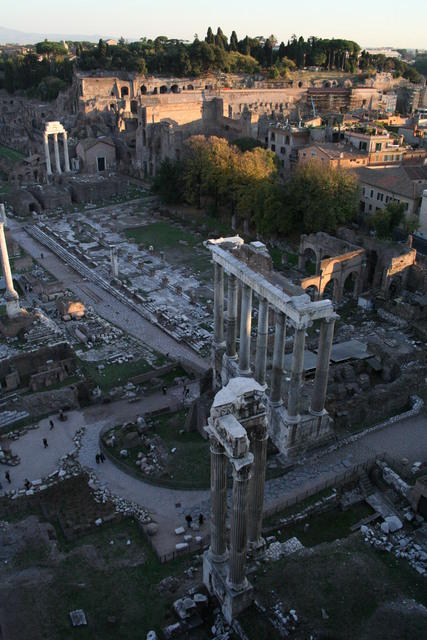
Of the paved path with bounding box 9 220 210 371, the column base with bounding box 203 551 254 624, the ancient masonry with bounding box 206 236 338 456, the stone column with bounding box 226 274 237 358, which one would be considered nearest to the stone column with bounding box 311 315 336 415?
the ancient masonry with bounding box 206 236 338 456

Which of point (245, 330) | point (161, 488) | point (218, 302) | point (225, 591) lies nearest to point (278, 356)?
point (245, 330)

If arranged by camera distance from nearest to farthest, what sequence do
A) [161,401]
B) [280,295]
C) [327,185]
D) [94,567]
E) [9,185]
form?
[94,567] < [280,295] < [161,401] < [327,185] < [9,185]

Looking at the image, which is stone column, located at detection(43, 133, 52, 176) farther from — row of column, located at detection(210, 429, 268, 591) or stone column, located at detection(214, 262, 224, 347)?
row of column, located at detection(210, 429, 268, 591)

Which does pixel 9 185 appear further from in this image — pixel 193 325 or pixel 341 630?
pixel 341 630

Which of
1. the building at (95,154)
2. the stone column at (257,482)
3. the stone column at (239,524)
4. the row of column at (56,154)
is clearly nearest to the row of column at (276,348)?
the stone column at (257,482)

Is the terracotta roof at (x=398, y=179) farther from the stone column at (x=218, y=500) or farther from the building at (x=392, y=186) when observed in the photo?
the stone column at (x=218, y=500)

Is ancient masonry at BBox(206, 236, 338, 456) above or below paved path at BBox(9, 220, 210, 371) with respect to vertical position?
above

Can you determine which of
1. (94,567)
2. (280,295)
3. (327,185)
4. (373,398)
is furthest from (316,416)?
(327,185)
